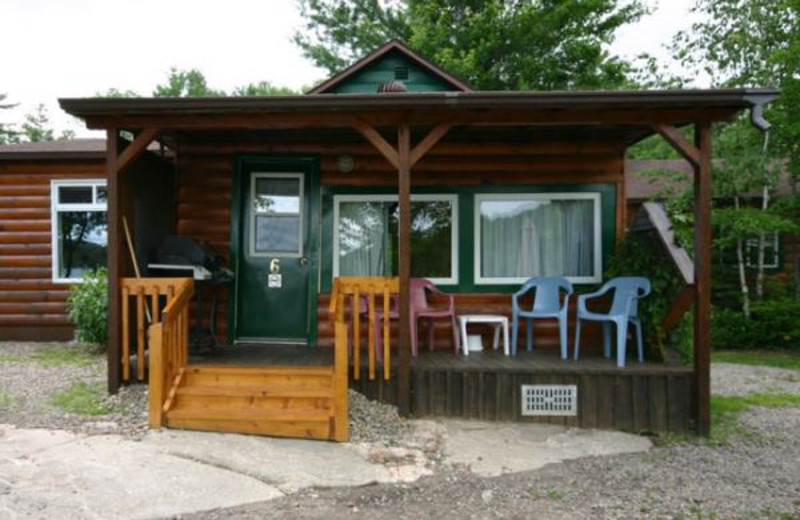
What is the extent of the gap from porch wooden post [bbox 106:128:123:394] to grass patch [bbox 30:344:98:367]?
6.71ft

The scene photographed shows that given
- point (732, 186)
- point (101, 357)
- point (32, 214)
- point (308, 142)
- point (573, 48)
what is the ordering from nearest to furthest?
point (308, 142) → point (101, 357) → point (32, 214) → point (732, 186) → point (573, 48)

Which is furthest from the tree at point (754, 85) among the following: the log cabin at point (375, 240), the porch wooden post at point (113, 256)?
the porch wooden post at point (113, 256)

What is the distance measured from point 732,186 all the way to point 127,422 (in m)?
9.97

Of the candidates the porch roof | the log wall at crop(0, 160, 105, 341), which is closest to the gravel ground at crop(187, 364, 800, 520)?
the porch roof

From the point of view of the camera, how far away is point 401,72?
905 cm

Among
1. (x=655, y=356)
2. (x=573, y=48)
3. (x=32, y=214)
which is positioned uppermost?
(x=573, y=48)

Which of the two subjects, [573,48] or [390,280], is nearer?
[390,280]

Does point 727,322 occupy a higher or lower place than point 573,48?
lower

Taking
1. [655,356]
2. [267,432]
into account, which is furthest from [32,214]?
[655,356]

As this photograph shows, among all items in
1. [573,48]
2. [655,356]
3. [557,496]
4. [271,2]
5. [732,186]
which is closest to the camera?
[557,496]

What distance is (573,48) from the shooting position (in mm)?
15438

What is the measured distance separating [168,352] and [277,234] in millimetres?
2163

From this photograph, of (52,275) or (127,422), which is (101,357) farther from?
(127,422)

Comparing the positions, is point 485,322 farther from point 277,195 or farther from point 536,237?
point 277,195
